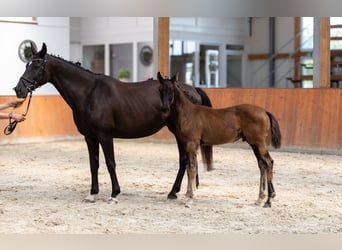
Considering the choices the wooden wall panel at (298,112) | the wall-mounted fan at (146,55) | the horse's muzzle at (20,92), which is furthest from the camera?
the wall-mounted fan at (146,55)

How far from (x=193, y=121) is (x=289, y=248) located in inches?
117

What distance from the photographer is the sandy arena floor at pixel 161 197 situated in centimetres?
489

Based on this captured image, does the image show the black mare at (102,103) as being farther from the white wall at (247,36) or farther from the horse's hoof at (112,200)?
the white wall at (247,36)

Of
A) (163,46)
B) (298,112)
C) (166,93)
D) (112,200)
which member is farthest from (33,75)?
(163,46)

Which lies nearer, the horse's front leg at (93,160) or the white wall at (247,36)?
the horse's front leg at (93,160)

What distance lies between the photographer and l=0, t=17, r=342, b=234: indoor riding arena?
5227 mm

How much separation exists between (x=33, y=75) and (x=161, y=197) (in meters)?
2.15

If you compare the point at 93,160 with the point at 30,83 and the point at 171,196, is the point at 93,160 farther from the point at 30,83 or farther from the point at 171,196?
the point at 30,83

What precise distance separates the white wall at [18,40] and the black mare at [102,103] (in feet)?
41.5

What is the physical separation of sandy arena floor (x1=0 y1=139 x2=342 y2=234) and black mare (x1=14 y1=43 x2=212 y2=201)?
1.87 ft

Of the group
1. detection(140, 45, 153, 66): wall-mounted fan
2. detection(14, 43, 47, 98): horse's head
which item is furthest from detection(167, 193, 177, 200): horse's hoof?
detection(140, 45, 153, 66): wall-mounted fan

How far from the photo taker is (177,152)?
11453 millimetres

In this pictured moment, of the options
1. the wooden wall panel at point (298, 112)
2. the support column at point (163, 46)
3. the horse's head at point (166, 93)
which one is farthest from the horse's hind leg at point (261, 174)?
the support column at point (163, 46)

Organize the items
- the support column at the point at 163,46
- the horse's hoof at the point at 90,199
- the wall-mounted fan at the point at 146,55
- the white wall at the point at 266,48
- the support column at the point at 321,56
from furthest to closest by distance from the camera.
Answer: the white wall at the point at 266,48
the wall-mounted fan at the point at 146,55
the support column at the point at 163,46
the support column at the point at 321,56
the horse's hoof at the point at 90,199
